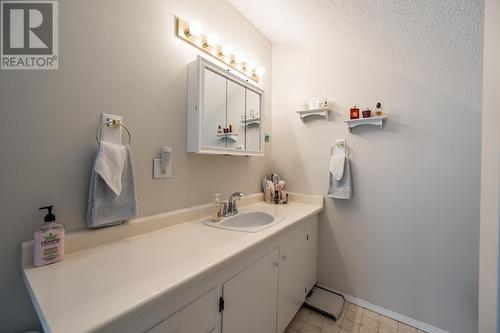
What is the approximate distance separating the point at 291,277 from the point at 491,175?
3.85ft

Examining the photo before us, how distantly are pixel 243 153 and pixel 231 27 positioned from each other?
1035mm

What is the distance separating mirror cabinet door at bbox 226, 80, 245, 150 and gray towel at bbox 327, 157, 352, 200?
84 cm

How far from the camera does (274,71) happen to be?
85.4 inches

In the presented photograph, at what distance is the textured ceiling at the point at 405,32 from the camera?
934mm

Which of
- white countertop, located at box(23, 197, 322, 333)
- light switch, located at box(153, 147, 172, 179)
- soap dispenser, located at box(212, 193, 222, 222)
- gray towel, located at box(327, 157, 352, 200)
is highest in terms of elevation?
light switch, located at box(153, 147, 172, 179)

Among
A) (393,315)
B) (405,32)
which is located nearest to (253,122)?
(405,32)

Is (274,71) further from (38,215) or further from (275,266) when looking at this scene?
(38,215)

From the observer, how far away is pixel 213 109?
1403 mm

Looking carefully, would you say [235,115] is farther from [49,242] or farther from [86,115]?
[49,242]

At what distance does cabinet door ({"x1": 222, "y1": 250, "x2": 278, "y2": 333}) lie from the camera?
0.91 meters

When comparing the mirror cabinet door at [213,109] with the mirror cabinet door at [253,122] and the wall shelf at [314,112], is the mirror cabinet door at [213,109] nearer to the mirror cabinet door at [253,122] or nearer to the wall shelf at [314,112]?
the mirror cabinet door at [253,122]

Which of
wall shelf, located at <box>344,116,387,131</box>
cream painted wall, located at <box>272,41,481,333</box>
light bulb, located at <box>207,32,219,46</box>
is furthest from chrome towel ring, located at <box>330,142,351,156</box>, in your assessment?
light bulb, located at <box>207,32,219,46</box>

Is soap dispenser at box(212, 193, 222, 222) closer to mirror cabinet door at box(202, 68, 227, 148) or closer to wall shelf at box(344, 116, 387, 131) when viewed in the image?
mirror cabinet door at box(202, 68, 227, 148)

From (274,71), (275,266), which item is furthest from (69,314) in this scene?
(274,71)
